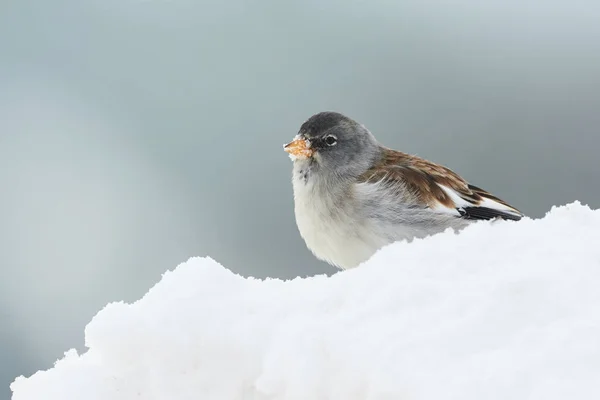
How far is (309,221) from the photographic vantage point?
4586 millimetres

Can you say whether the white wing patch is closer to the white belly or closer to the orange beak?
the white belly

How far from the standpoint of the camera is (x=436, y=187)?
4.84 meters

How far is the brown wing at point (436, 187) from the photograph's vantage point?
476 cm

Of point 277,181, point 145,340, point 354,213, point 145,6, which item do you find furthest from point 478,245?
point 145,6

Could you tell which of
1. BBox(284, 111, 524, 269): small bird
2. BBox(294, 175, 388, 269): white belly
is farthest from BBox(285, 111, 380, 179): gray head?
BBox(294, 175, 388, 269): white belly

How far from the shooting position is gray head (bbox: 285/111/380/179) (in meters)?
4.86

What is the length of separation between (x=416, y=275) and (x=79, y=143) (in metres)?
37.5

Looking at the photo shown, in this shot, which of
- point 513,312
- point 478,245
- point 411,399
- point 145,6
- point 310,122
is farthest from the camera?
point 145,6

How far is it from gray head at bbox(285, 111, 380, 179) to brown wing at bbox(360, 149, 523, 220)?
10 centimetres

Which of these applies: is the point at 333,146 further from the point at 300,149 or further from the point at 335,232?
the point at 335,232

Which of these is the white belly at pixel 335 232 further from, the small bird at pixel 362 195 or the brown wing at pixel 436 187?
the brown wing at pixel 436 187

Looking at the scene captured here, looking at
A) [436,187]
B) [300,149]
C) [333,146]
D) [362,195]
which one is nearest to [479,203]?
[436,187]

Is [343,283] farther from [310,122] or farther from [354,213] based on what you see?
[310,122]

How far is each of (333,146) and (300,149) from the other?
0.19 m
